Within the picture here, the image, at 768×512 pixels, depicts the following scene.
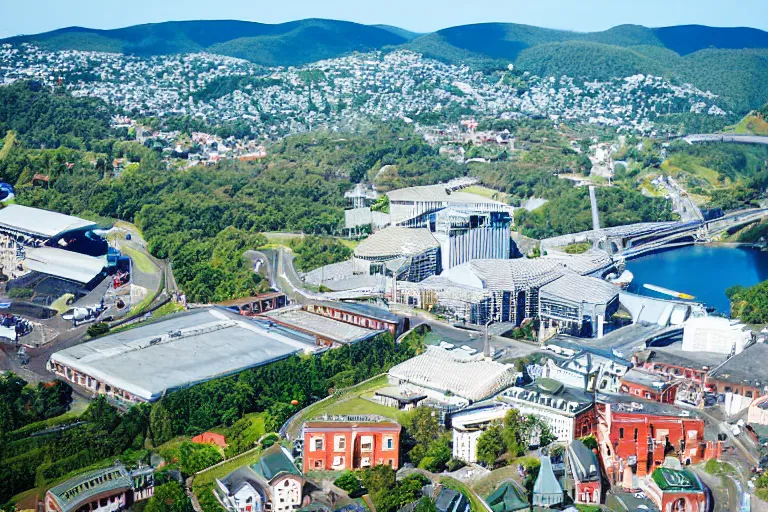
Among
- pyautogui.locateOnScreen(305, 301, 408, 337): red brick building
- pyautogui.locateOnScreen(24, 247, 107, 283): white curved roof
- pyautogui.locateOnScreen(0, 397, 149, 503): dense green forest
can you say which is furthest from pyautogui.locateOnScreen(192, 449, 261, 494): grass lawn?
pyautogui.locateOnScreen(24, 247, 107, 283): white curved roof

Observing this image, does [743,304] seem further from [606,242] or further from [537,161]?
[537,161]

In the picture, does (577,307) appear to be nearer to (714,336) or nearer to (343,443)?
(714,336)

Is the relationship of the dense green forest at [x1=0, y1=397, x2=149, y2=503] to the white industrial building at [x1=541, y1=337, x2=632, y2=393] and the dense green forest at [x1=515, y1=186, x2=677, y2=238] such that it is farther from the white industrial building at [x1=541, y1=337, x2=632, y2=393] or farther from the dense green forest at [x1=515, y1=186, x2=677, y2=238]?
the dense green forest at [x1=515, y1=186, x2=677, y2=238]

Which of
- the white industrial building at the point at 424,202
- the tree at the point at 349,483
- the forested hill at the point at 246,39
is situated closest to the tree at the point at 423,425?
the tree at the point at 349,483

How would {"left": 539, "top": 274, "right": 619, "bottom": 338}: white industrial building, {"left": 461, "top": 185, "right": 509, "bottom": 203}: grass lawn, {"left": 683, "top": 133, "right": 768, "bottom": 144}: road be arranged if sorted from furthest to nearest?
1. {"left": 683, "top": 133, "right": 768, "bottom": 144}: road
2. {"left": 461, "top": 185, "right": 509, "bottom": 203}: grass lawn
3. {"left": 539, "top": 274, "right": 619, "bottom": 338}: white industrial building

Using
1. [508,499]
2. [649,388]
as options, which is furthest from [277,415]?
[649,388]

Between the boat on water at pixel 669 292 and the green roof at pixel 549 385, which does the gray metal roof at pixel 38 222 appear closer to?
the green roof at pixel 549 385
